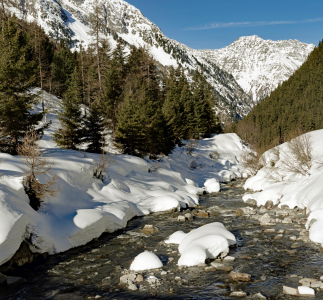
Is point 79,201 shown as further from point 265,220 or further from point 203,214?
point 265,220

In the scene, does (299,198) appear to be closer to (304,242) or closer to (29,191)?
(304,242)

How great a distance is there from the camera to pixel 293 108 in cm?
7588

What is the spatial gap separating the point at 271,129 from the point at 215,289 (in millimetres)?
76349

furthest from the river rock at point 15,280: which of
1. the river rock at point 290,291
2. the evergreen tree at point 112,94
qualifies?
the evergreen tree at point 112,94

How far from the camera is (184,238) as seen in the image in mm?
12289

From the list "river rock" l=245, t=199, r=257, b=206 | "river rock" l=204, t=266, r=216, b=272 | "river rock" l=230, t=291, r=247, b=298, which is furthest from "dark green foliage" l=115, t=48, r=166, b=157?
"river rock" l=230, t=291, r=247, b=298

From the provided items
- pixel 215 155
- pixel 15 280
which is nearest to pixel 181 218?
pixel 15 280

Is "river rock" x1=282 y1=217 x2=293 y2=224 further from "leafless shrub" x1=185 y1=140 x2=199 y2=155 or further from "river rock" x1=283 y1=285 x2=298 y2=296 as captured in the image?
"leafless shrub" x1=185 y1=140 x2=199 y2=155

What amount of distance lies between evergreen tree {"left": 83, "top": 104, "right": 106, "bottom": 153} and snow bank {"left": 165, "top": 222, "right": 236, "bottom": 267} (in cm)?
1652

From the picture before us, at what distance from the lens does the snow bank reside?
10.2 metres

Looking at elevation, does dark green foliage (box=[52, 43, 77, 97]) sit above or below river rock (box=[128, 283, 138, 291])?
above

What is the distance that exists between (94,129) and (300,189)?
64.4 feet

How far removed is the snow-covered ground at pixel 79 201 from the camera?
36.8 ft

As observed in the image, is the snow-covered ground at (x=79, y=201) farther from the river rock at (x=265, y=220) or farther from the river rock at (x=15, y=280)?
the river rock at (x=265, y=220)
